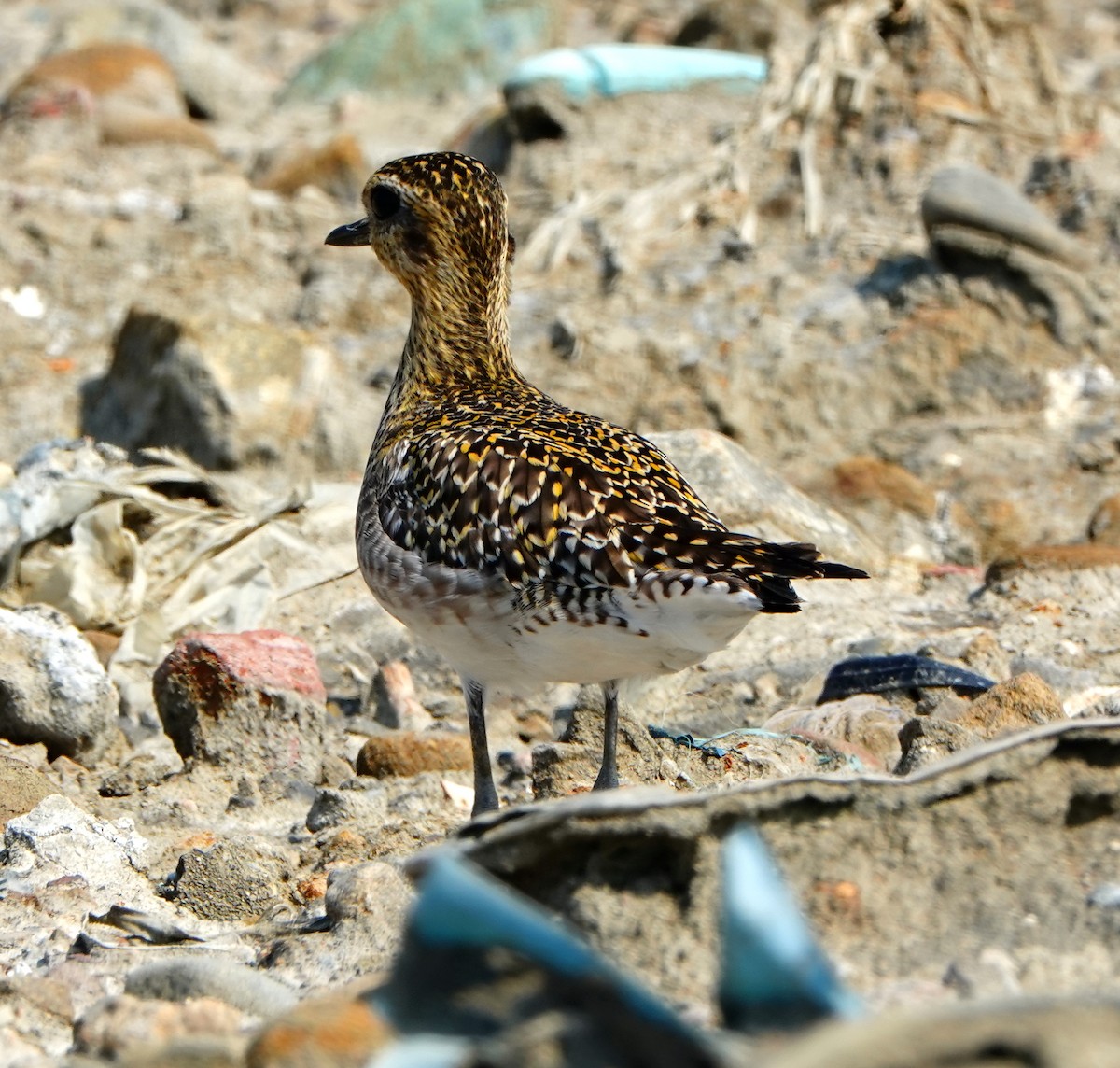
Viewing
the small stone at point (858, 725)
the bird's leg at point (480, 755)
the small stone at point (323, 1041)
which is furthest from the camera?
the small stone at point (858, 725)

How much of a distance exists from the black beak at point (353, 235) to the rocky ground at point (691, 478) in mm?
1614

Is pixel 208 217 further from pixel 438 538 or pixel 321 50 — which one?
pixel 438 538

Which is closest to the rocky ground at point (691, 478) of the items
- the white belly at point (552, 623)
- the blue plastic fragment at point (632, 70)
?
the blue plastic fragment at point (632, 70)

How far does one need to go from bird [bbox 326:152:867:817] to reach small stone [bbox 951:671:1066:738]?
1243 mm

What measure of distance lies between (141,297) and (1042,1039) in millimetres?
10000

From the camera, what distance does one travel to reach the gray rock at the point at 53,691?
19.5ft

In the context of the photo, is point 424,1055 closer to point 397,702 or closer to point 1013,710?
point 1013,710

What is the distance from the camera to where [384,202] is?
6.34 meters

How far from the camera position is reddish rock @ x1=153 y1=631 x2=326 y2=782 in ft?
19.5

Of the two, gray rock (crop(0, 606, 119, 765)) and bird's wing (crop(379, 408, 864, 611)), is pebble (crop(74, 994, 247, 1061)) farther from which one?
gray rock (crop(0, 606, 119, 765))

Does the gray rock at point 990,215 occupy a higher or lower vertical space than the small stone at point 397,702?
higher

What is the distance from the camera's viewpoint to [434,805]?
559cm

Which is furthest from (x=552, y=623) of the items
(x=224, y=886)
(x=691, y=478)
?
(x=691, y=478)

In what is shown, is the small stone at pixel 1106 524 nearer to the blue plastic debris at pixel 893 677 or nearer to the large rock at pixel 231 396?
the blue plastic debris at pixel 893 677
